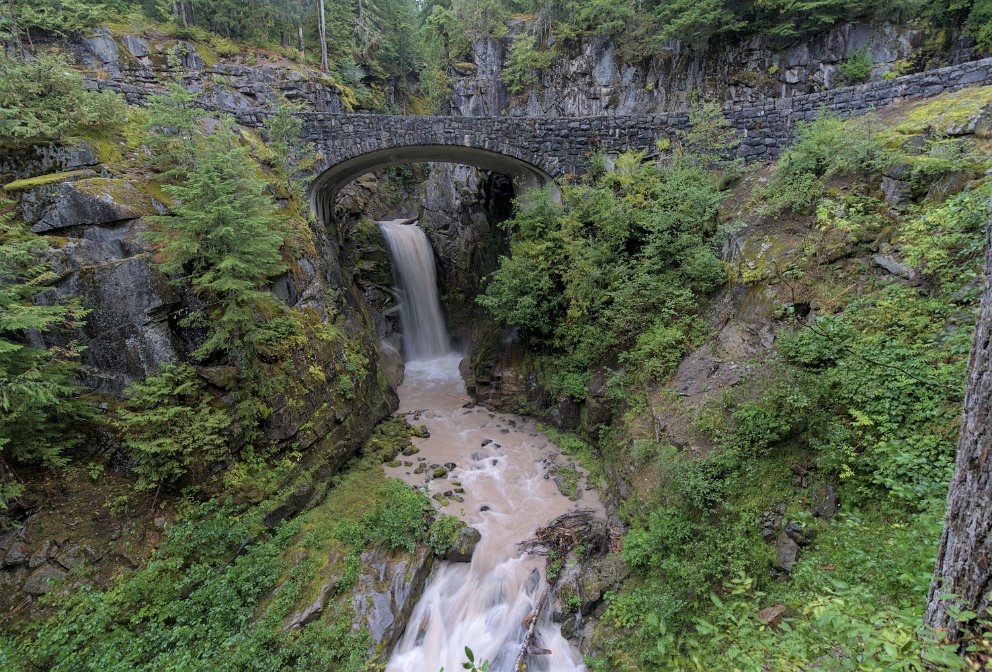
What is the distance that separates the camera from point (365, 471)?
920 centimetres

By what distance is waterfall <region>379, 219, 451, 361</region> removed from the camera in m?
17.4

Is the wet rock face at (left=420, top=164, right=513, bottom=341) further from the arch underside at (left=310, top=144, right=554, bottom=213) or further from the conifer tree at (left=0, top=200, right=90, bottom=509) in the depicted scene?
the conifer tree at (left=0, top=200, right=90, bottom=509)

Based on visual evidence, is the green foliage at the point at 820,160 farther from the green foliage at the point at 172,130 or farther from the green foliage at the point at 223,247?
the green foliage at the point at 172,130

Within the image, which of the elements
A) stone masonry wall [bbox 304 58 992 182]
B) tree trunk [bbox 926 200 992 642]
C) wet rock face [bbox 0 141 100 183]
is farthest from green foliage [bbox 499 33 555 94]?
tree trunk [bbox 926 200 992 642]

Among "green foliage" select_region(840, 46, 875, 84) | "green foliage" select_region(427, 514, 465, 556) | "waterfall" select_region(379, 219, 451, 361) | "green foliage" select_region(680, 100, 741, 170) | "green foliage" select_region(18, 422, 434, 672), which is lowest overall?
"green foliage" select_region(427, 514, 465, 556)

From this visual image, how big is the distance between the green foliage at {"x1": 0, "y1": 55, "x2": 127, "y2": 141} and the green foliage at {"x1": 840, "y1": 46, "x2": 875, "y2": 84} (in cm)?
1977

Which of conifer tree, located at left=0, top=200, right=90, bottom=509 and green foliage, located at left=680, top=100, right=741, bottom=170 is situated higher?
green foliage, located at left=680, top=100, right=741, bottom=170

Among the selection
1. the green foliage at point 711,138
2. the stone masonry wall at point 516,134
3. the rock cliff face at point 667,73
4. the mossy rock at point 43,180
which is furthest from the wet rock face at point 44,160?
the rock cliff face at point 667,73

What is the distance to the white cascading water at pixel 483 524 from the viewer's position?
6016 mm

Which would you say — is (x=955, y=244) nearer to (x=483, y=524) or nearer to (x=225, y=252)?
(x=483, y=524)

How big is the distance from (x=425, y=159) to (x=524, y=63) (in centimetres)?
772

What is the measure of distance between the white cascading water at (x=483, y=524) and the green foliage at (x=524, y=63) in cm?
1341

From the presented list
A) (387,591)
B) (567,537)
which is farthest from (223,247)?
(567,537)

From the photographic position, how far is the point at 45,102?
7.12 m
